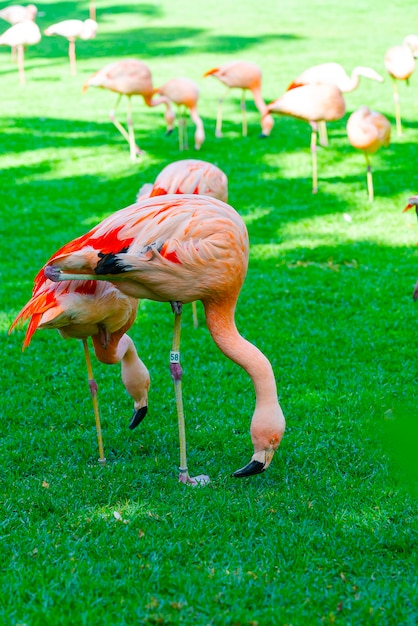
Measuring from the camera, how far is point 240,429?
431 centimetres

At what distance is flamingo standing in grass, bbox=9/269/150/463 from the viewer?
137 inches

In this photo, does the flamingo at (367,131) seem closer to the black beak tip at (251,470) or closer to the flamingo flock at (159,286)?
the flamingo flock at (159,286)

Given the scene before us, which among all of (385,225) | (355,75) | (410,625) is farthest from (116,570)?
(355,75)

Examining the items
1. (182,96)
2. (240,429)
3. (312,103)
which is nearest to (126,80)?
(182,96)

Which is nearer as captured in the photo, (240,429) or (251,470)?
(251,470)

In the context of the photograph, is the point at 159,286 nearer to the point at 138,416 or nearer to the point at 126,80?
the point at 138,416

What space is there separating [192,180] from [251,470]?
7.46 ft

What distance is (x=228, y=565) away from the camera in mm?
3021

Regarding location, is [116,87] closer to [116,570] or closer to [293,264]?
[293,264]

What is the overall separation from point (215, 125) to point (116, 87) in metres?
2.25

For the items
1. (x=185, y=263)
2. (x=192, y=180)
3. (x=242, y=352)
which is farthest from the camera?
(x=192, y=180)

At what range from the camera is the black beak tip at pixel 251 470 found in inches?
139

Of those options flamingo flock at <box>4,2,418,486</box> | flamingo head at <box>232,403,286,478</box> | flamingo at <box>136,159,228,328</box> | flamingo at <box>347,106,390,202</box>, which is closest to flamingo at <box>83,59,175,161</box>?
flamingo at <box>347,106,390,202</box>

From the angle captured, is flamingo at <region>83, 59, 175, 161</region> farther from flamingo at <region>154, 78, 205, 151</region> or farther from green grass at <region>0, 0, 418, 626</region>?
green grass at <region>0, 0, 418, 626</region>
